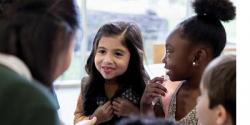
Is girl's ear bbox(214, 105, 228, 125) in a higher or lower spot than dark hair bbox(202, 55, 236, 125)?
lower

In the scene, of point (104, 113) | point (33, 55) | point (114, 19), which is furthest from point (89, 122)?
point (114, 19)

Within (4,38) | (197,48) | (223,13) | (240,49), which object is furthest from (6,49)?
(223,13)

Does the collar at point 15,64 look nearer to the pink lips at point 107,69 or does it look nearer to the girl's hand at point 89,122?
the girl's hand at point 89,122

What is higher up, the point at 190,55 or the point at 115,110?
the point at 190,55

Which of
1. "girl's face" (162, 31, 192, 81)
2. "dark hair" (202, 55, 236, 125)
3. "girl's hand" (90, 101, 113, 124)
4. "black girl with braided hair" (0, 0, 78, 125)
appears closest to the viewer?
"black girl with braided hair" (0, 0, 78, 125)

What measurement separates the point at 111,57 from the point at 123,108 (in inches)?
8.1

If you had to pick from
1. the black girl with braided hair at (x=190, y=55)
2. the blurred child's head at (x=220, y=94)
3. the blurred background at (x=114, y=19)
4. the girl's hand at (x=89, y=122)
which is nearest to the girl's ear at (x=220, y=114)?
the blurred child's head at (x=220, y=94)

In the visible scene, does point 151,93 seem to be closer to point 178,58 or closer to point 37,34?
point 178,58

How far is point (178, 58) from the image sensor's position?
53.1 inches

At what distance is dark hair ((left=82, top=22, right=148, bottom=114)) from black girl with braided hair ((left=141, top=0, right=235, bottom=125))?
15 centimetres

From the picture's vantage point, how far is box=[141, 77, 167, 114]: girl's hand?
140 centimetres

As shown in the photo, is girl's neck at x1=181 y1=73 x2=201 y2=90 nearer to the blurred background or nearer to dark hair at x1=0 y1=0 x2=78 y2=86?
dark hair at x1=0 y1=0 x2=78 y2=86

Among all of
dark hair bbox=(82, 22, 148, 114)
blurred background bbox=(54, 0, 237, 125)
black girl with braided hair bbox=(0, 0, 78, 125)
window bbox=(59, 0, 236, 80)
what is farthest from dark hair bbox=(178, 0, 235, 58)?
window bbox=(59, 0, 236, 80)

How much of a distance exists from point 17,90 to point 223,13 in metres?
0.88
